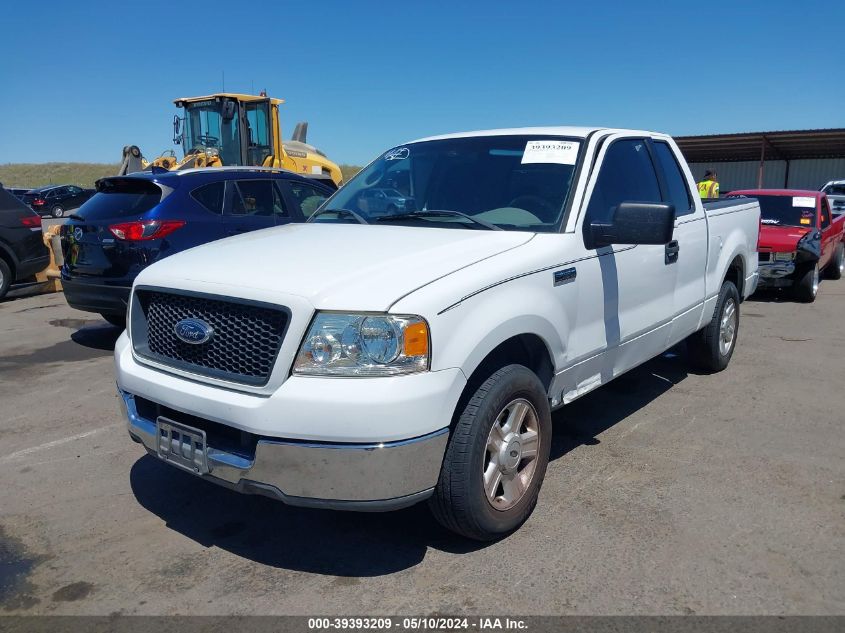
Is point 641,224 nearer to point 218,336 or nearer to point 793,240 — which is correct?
point 218,336

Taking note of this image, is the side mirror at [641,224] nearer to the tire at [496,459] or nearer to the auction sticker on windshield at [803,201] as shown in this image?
the tire at [496,459]

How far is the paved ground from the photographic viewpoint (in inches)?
114

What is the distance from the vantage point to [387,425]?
267 cm

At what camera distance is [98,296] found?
677cm

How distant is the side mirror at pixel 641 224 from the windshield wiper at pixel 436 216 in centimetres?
59

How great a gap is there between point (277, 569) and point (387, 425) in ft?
3.23

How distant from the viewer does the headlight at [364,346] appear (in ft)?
8.97

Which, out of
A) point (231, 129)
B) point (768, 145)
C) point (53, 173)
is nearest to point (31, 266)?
point (231, 129)

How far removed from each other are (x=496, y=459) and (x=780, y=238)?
8.71m

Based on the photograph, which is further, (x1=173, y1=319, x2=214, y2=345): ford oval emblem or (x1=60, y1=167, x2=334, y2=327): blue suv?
(x1=60, y1=167, x2=334, y2=327): blue suv

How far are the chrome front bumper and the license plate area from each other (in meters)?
0.16

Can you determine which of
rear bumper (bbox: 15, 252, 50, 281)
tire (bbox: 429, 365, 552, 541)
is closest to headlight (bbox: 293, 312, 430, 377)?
tire (bbox: 429, 365, 552, 541)

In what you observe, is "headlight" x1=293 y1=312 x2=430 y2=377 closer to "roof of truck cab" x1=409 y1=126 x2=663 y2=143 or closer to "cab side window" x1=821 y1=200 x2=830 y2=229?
"roof of truck cab" x1=409 y1=126 x2=663 y2=143

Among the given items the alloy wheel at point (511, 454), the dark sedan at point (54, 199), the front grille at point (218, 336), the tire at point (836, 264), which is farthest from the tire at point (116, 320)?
the dark sedan at point (54, 199)
